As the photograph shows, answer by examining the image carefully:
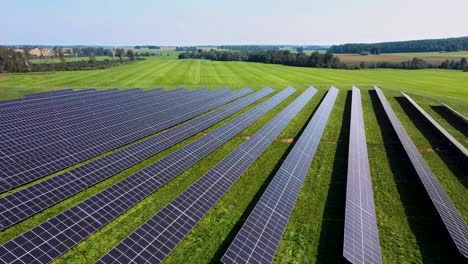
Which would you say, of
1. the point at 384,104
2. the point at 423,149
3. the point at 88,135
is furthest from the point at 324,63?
the point at 88,135

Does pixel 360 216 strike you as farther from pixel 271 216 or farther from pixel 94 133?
pixel 94 133

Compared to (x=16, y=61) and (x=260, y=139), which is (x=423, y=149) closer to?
(x=260, y=139)

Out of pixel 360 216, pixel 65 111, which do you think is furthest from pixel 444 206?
pixel 65 111

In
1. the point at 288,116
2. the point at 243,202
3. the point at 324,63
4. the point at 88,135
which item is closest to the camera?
the point at 243,202

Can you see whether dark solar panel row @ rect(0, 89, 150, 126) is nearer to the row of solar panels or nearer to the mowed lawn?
the row of solar panels

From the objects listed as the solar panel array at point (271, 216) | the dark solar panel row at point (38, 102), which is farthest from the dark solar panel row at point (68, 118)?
the solar panel array at point (271, 216)

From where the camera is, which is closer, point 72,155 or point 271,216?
point 271,216

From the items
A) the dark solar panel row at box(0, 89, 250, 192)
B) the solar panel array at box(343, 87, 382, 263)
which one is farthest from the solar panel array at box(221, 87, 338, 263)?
the dark solar panel row at box(0, 89, 250, 192)

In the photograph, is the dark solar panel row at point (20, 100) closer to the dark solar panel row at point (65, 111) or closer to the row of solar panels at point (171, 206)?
the dark solar panel row at point (65, 111)
